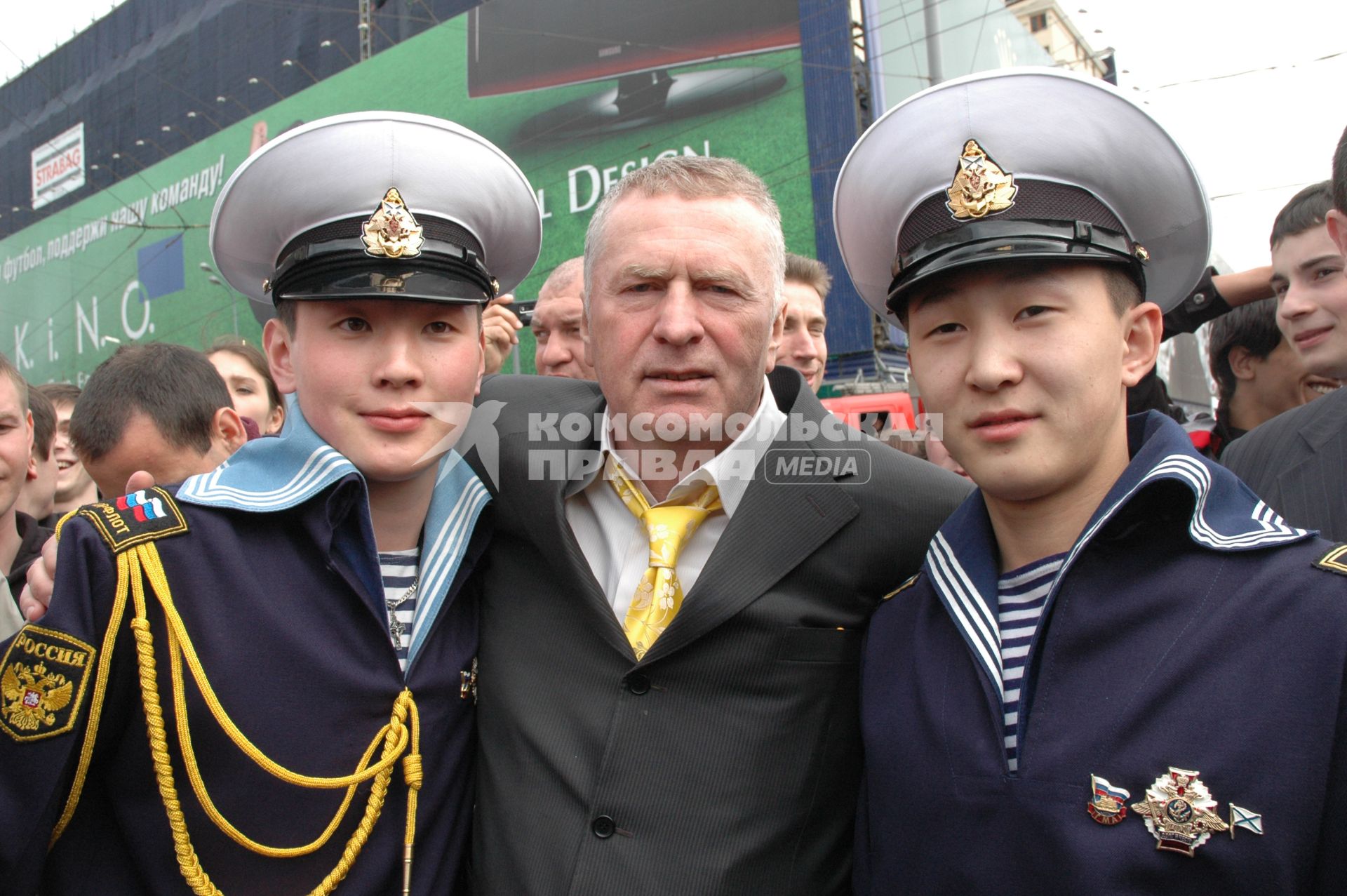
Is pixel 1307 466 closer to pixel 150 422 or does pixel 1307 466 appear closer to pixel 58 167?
pixel 150 422

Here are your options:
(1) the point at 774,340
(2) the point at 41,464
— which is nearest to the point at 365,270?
(1) the point at 774,340

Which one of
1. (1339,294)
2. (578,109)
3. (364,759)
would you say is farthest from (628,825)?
(578,109)

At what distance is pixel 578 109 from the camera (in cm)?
2141

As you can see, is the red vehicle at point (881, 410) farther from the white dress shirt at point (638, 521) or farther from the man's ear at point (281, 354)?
the man's ear at point (281, 354)

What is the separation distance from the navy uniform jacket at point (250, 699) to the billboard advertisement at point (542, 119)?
12.4 meters

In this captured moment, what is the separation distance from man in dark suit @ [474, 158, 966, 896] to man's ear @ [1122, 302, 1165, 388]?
58cm

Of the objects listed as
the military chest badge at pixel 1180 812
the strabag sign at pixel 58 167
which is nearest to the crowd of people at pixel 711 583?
the military chest badge at pixel 1180 812

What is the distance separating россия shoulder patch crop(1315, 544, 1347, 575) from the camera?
1441 millimetres

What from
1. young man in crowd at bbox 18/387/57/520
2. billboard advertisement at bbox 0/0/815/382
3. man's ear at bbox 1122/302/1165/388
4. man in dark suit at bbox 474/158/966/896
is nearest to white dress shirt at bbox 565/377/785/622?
man in dark suit at bbox 474/158/966/896

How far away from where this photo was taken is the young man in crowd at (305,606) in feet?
5.64

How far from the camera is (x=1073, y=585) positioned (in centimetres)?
161

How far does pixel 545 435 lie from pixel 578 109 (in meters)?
20.4

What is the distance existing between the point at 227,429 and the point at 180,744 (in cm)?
158

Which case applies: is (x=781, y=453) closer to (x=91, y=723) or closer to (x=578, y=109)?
(x=91, y=723)
